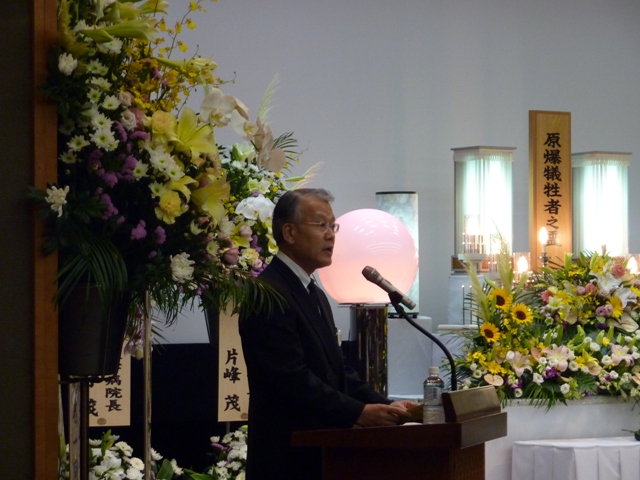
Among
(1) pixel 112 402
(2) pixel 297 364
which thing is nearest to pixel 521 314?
(1) pixel 112 402

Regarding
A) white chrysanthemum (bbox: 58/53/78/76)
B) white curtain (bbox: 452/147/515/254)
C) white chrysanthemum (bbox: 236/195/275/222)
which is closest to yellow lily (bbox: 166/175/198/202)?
white chrysanthemum (bbox: 58/53/78/76)

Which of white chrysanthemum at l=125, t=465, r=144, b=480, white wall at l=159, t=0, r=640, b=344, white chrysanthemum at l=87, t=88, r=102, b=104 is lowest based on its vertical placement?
white chrysanthemum at l=125, t=465, r=144, b=480

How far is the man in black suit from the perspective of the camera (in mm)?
2254

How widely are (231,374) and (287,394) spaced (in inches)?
37.6

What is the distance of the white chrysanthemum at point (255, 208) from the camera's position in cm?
288

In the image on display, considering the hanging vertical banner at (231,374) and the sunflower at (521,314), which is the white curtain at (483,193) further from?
the hanging vertical banner at (231,374)

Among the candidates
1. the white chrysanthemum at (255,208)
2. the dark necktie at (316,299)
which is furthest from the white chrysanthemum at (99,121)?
the white chrysanthemum at (255,208)

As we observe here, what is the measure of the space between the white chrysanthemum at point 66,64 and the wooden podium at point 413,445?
3.01 feet

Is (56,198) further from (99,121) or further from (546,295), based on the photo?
(546,295)

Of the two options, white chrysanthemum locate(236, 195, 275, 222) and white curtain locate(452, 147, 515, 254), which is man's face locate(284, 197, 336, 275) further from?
white curtain locate(452, 147, 515, 254)

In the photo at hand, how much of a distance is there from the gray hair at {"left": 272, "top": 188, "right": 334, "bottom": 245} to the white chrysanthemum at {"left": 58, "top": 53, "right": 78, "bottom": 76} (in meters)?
1.12

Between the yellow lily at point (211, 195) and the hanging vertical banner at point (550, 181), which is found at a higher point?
the hanging vertical banner at point (550, 181)

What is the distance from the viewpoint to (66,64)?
→ 56.5 inches

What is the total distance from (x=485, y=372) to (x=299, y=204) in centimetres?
173
